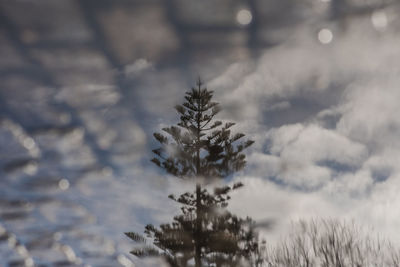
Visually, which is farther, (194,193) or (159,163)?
(159,163)

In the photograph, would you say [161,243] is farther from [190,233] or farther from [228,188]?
[228,188]

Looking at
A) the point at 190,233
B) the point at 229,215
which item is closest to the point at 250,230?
the point at 229,215

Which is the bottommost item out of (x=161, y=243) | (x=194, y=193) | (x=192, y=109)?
(x=161, y=243)

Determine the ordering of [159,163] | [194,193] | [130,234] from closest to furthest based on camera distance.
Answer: [130,234] → [194,193] → [159,163]

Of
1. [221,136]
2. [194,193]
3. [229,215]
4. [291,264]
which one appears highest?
[221,136]

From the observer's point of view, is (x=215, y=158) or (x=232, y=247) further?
(x=215, y=158)

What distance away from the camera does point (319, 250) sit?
15.1 meters

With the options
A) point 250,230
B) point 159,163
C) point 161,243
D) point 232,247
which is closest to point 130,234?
point 161,243

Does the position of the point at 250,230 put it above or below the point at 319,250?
above

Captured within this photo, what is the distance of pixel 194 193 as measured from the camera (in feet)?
44.5

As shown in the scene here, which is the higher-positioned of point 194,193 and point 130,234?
point 194,193

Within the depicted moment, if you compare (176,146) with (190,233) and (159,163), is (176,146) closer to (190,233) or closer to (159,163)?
(159,163)

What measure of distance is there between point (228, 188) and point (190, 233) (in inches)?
101

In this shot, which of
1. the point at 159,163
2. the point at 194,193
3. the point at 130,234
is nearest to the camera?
the point at 130,234
